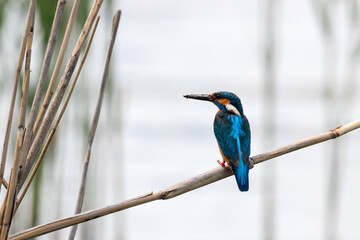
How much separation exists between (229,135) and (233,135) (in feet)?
0.05

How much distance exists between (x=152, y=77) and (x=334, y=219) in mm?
3410

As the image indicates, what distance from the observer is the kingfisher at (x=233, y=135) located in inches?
80.7

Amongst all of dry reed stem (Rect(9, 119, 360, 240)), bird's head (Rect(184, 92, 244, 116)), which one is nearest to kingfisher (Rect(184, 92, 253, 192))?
bird's head (Rect(184, 92, 244, 116))

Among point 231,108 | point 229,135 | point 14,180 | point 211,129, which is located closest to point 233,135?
point 229,135

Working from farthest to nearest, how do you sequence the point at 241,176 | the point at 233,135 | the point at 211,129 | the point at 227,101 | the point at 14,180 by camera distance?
1. the point at 211,129
2. the point at 227,101
3. the point at 233,135
4. the point at 241,176
5. the point at 14,180

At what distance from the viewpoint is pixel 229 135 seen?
7.47 feet

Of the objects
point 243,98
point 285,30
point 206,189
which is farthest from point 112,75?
point 285,30

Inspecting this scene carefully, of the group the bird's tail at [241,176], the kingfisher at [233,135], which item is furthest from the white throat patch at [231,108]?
the bird's tail at [241,176]

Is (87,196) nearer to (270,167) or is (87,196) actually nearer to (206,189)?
(270,167)

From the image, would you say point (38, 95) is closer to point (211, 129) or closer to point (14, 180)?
point (14, 180)

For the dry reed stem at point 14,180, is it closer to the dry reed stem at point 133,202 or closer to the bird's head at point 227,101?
the dry reed stem at point 133,202

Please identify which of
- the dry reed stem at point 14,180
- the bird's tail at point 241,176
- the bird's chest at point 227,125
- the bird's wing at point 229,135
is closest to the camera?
the dry reed stem at point 14,180

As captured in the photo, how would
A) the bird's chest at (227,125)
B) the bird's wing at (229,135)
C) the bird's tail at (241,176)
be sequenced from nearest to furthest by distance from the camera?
1. the bird's tail at (241,176)
2. the bird's wing at (229,135)
3. the bird's chest at (227,125)

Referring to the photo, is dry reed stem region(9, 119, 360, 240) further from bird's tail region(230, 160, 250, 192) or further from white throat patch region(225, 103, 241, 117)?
white throat patch region(225, 103, 241, 117)
